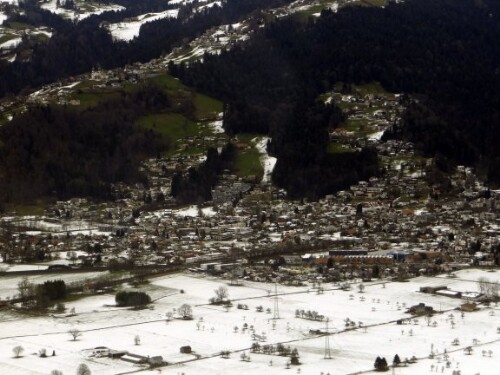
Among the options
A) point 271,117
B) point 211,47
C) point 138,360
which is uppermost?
point 211,47

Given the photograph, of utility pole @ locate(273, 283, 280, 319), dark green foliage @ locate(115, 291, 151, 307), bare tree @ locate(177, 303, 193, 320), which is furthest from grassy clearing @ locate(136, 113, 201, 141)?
bare tree @ locate(177, 303, 193, 320)

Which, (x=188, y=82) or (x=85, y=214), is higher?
(x=188, y=82)

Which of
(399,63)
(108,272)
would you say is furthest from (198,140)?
(108,272)

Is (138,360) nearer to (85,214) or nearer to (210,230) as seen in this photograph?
(210,230)

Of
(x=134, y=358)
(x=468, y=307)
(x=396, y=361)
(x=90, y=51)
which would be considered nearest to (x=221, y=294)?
(x=468, y=307)

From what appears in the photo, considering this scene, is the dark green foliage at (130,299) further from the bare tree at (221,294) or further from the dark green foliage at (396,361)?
the dark green foliage at (396,361)

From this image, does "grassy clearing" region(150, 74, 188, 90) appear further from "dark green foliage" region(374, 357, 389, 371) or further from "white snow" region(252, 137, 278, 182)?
"dark green foliage" region(374, 357, 389, 371)

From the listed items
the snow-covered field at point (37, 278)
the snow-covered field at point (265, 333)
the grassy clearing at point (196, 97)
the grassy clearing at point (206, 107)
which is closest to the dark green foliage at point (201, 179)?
the grassy clearing at point (206, 107)
